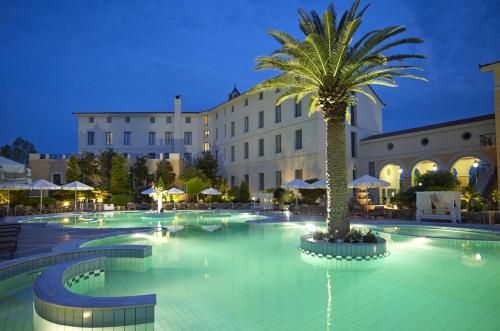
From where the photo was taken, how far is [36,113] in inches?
5443

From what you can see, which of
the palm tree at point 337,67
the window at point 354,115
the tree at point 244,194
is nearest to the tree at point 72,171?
the tree at point 244,194

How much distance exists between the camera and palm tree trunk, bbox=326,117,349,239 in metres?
9.27

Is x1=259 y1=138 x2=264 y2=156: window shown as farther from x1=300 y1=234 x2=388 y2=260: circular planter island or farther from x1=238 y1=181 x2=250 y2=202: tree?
x1=300 y1=234 x2=388 y2=260: circular planter island

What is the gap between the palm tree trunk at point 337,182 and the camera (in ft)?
30.4

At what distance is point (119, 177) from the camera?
30.6 metres

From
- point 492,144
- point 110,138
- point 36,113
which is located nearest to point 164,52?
point 36,113

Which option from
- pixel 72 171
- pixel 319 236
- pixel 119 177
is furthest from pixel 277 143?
pixel 319 236

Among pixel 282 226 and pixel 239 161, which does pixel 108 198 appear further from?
pixel 282 226

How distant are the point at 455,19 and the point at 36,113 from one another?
488ft

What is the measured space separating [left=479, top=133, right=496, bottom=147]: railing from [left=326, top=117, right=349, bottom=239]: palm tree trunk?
1463 centimetres

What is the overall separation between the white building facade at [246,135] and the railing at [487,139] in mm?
8646

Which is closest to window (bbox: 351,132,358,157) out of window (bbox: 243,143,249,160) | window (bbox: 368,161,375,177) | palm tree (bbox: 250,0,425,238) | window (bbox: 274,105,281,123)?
window (bbox: 368,161,375,177)

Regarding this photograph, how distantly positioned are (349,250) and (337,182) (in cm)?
208

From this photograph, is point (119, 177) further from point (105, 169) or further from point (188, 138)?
point (188, 138)
